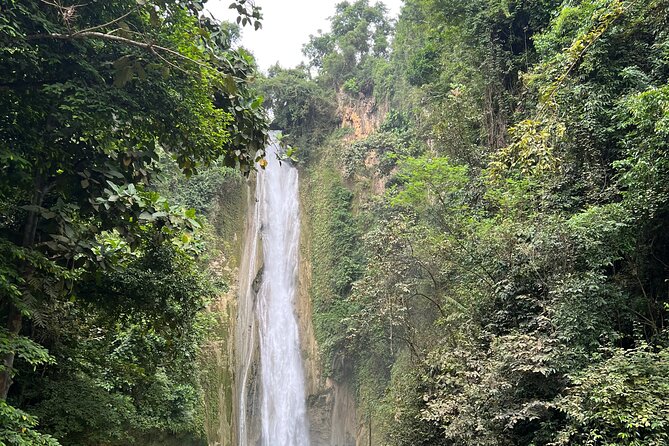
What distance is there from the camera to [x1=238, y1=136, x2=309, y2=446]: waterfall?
18422 millimetres

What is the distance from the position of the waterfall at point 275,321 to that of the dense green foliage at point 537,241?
5053 millimetres

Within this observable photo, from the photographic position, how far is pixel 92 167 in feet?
14.7

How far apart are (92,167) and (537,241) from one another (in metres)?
6.66

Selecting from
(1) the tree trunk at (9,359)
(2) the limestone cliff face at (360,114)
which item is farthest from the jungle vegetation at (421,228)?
(2) the limestone cliff face at (360,114)

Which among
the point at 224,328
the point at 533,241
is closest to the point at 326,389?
the point at 224,328

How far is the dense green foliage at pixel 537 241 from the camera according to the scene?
6516 millimetres

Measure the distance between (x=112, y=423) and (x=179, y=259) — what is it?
91.4 inches

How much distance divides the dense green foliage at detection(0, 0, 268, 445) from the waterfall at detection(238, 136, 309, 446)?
13.2 metres

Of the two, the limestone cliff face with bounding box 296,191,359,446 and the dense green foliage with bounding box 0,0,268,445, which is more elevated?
the dense green foliage with bounding box 0,0,268,445

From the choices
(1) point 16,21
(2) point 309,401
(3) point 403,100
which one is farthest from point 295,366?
(1) point 16,21

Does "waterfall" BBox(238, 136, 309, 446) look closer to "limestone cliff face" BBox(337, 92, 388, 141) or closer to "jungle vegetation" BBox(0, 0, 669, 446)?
"limestone cliff face" BBox(337, 92, 388, 141)

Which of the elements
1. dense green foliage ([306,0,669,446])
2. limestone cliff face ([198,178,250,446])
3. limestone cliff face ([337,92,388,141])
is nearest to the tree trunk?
dense green foliage ([306,0,669,446])

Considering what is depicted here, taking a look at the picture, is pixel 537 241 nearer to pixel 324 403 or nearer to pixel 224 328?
pixel 224 328

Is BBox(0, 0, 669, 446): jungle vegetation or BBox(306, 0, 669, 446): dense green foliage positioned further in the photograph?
BBox(306, 0, 669, 446): dense green foliage
